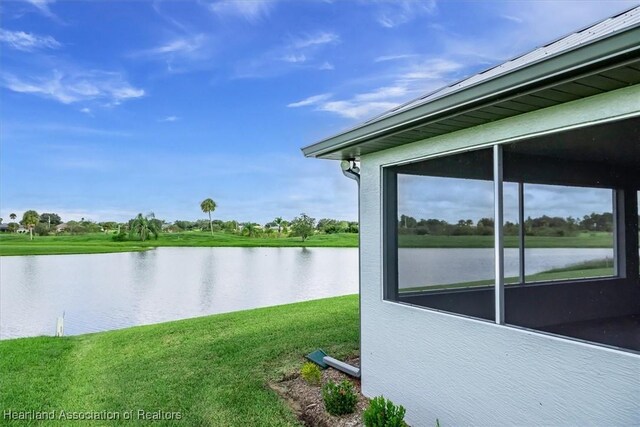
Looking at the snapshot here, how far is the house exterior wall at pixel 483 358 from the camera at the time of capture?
223 cm

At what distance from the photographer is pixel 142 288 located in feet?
54.9

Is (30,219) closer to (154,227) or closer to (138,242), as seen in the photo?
(138,242)

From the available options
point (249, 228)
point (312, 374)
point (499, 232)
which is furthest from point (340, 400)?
point (249, 228)

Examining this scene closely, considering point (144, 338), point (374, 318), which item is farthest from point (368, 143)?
point (144, 338)

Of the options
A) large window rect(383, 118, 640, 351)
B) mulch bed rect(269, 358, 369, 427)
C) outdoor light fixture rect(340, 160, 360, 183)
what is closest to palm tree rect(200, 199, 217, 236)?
mulch bed rect(269, 358, 369, 427)

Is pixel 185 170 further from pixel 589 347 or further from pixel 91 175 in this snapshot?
pixel 589 347

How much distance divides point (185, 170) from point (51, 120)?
9.59 m

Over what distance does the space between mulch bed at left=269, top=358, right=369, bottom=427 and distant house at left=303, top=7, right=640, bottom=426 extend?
0.38m

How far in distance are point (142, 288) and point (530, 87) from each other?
55.0 feet

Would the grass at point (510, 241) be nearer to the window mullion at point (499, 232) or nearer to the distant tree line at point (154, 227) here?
the window mullion at point (499, 232)

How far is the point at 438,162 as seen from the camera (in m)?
3.74

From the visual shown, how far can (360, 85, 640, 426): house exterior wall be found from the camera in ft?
7.32

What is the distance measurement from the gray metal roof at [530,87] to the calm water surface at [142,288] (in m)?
9.58

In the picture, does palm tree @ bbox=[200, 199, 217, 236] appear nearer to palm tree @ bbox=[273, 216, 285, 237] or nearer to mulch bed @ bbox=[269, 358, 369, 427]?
palm tree @ bbox=[273, 216, 285, 237]
